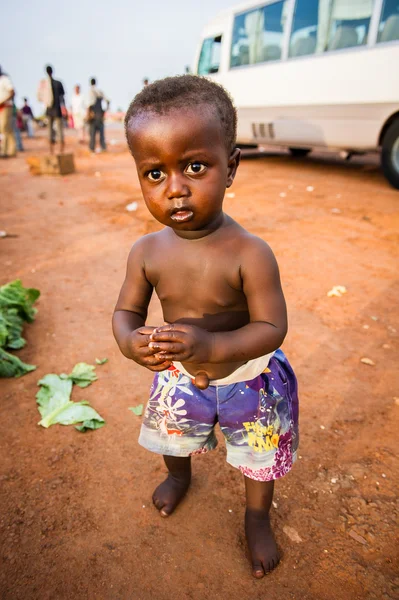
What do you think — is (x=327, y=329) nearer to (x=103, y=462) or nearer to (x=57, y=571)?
(x=103, y=462)

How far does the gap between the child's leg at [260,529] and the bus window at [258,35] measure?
8344mm

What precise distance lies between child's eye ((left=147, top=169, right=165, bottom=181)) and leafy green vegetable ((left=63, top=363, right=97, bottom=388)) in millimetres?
1767

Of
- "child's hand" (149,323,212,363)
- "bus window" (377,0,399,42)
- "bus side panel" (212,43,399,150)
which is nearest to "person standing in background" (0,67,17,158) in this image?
"bus side panel" (212,43,399,150)

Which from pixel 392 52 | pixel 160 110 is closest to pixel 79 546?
pixel 160 110

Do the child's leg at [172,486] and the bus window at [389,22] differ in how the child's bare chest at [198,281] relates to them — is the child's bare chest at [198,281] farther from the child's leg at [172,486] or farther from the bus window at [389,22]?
the bus window at [389,22]

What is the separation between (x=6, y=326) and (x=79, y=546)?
171 cm

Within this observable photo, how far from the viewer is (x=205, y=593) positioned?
4.86 feet

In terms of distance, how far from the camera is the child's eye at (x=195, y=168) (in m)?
1.15

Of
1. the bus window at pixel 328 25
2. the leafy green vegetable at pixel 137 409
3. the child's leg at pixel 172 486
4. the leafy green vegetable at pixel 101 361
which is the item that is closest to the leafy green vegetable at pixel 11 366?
the leafy green vegetable at pixel 101 361

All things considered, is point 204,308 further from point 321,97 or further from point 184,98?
point 321,97

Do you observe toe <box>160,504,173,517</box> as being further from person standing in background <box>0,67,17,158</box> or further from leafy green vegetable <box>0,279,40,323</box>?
person standing in background <box>0,67,17,158</box>

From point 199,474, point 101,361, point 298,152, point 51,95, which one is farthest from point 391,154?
point 51,95

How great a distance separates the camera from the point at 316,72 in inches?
275

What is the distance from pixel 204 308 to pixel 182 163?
478 mm
